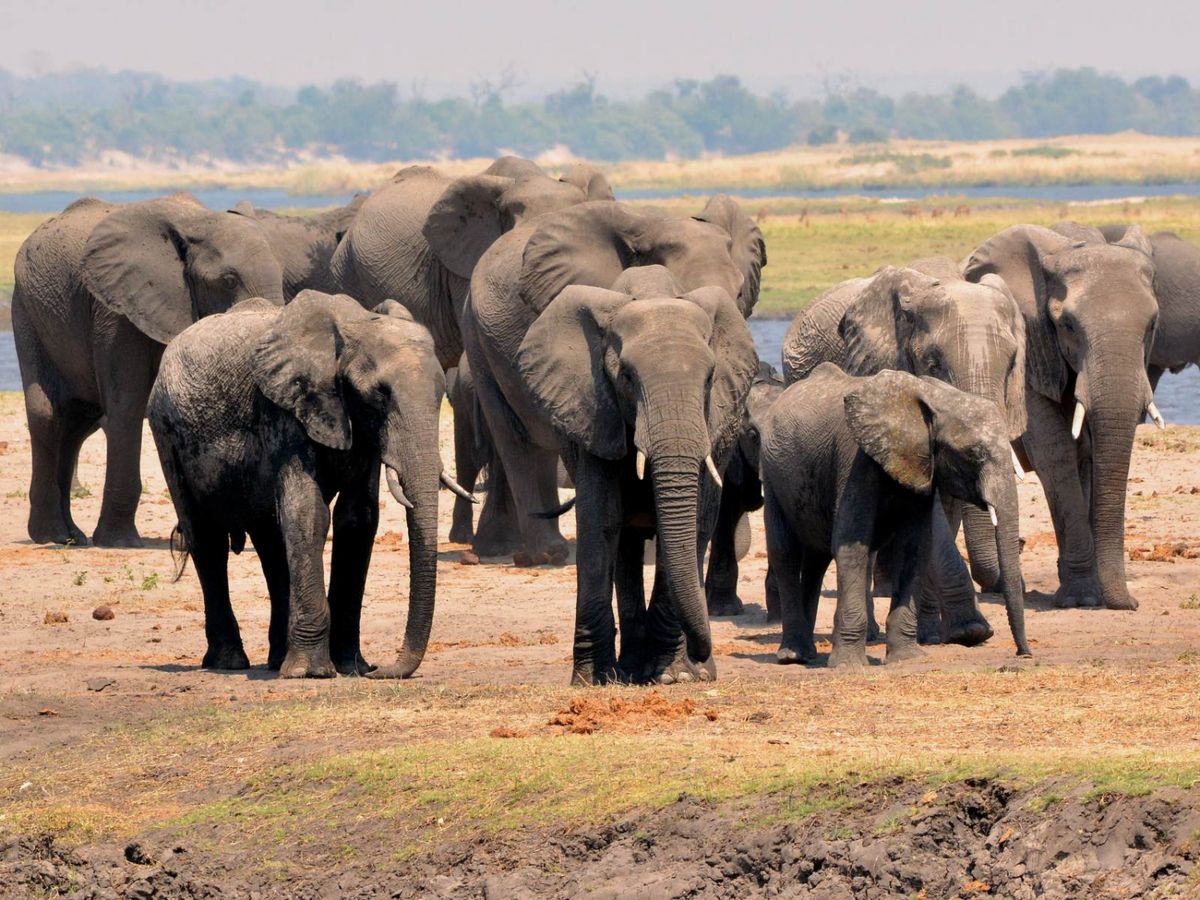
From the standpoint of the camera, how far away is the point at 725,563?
1308cm

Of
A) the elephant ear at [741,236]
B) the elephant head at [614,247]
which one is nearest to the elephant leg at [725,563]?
the elephant head at [614,247]

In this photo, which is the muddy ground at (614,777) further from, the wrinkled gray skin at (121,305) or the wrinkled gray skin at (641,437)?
the wrinkled gray skin at (121,305)

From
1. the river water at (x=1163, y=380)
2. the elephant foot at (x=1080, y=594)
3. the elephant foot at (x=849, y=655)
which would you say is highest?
the elephant foot at (x=849, y=655)

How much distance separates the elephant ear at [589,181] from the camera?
16484 millimetres

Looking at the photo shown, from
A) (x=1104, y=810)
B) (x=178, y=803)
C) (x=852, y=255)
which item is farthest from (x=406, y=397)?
(x=852, y=255)

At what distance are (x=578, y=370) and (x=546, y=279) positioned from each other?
224cm

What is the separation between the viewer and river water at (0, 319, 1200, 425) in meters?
25.6

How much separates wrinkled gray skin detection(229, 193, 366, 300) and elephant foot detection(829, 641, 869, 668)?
926 centimetres

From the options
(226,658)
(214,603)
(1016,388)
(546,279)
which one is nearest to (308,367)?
(214,603)

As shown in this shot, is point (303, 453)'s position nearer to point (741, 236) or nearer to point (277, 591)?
point (277, 591)

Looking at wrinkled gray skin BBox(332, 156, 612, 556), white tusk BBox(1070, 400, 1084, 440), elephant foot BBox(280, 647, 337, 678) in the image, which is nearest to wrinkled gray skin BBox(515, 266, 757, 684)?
elephant foot BBox(280, 647, 337, 678)

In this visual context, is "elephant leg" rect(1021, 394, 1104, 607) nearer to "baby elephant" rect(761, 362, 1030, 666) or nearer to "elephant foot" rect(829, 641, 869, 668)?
"baby elephant" rect(761, 362, 1030, 666)

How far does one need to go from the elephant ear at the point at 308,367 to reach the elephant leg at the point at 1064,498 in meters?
4.83

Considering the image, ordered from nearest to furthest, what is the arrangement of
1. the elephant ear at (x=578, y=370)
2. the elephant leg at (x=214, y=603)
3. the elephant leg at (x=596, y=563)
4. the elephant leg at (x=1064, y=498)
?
the elephant ear at (x=578, y=370) → the elephant leg at (x=596, y=563) → the elephant leg at (x=214, y=603) → the elephant leg at (x=1064, y=498)
